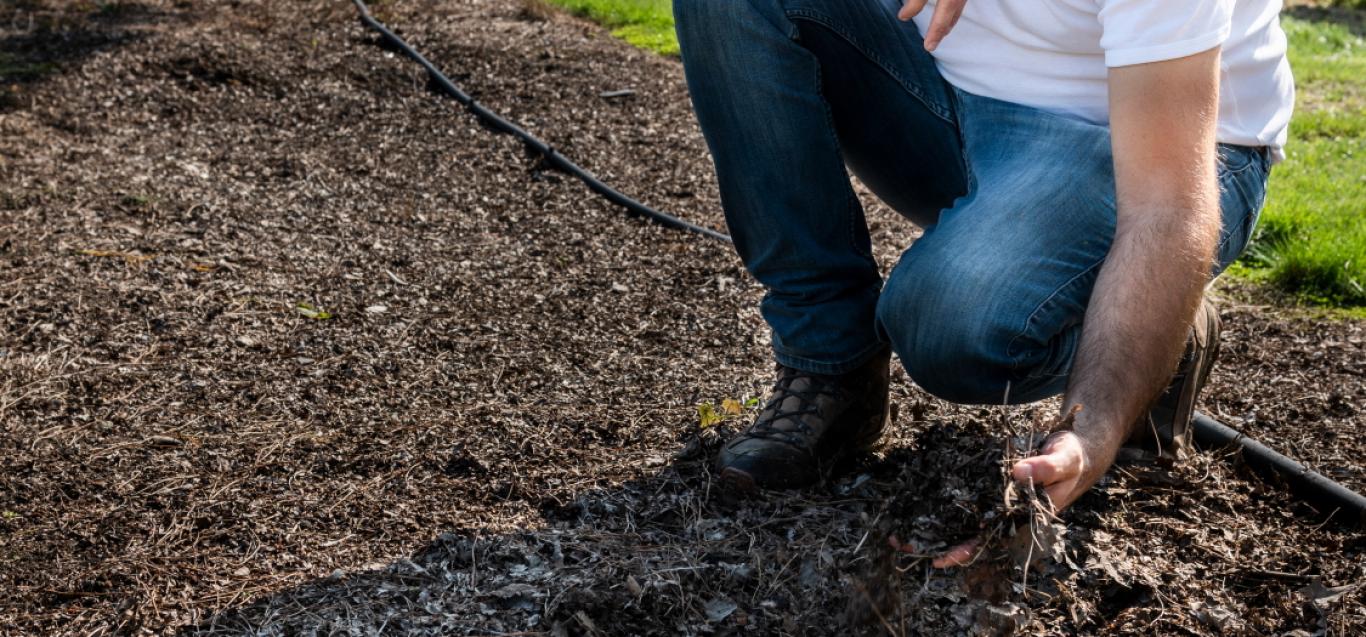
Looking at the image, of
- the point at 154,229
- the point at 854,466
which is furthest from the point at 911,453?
the point at 154,229

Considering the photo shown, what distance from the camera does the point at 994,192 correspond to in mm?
1896

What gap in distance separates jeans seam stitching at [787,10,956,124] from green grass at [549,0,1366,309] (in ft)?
4.95

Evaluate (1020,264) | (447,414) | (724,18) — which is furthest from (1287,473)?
(447,414)

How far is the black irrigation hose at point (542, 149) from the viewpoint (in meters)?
3.57

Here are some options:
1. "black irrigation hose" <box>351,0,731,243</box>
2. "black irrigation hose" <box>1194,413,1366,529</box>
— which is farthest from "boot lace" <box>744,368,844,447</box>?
"black irrigation hose" <box>351,0,731,243</box>

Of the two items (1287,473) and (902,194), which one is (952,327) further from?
(1287,473)

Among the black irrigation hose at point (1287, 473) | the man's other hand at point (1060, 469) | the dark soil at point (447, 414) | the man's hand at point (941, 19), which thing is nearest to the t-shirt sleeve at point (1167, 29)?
the man's hand at point (941, 19)

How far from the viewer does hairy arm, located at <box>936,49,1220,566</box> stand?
1472 mm

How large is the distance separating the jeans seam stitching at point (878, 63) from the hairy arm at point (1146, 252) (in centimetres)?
56

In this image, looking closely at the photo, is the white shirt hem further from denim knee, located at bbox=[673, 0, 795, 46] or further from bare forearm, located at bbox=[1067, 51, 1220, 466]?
denim knee, located at bbox=[673, 0, 795, 46]

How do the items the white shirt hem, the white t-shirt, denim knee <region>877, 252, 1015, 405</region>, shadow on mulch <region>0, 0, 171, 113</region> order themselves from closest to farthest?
1. the white shirt hem
2. denim knee <region>877, 252, 1015, 405</region>
3. the white t-shirt
4. shadow on mulch <region>0, 0, 171, 113</region>

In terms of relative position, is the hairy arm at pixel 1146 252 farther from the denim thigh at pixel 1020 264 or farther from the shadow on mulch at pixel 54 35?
the shadow on mulch at pixel 54 35

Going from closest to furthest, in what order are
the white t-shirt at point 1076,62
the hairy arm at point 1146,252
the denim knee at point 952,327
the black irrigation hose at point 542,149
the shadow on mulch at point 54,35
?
the hairy arm at point 1146,252 < the denim knee at point 952,327 < the white t-shirt at point 1076,62 < the black irrigation hose at point 542,149 < the shadow on mulch at point 54,35

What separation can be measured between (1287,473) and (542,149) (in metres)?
2.56
